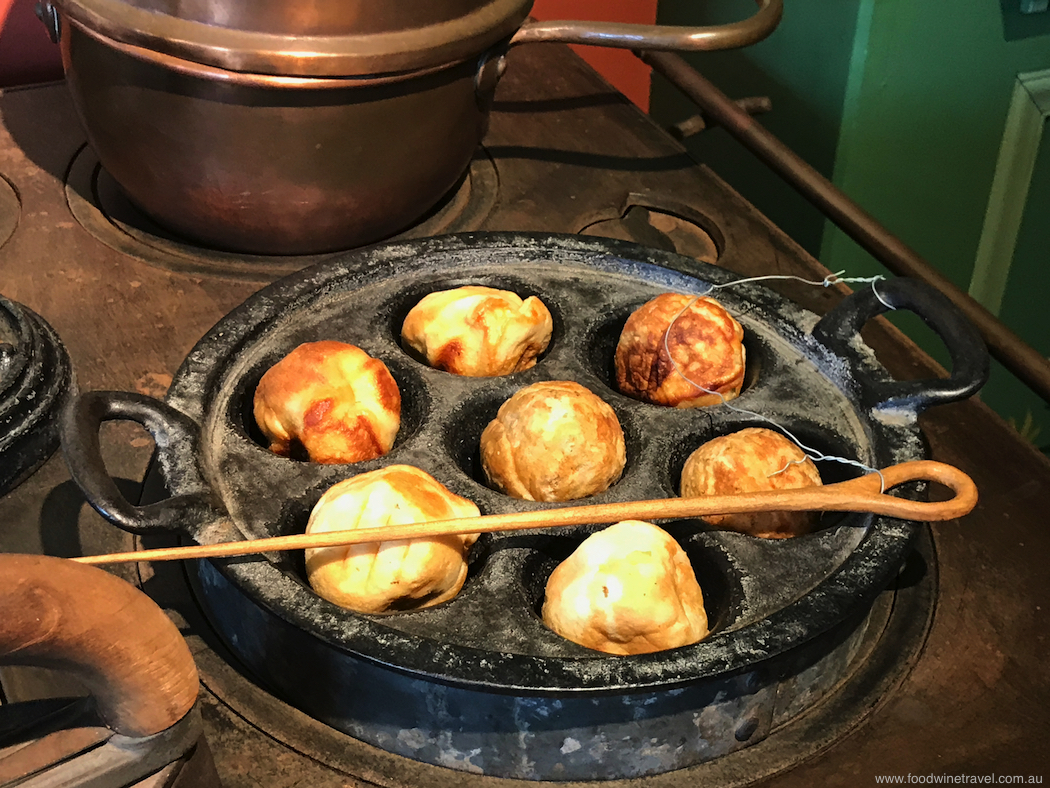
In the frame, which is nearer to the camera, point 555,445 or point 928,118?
point 555,445

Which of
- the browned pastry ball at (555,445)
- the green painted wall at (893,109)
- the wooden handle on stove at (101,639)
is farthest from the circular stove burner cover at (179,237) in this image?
the wooden handle on stove at (101,639)

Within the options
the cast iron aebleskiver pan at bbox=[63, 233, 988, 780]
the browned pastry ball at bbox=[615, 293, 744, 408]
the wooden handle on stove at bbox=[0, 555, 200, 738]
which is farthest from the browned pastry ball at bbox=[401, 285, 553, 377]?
the wooden handle on stove at bbox=[0, 555, 200, 738]

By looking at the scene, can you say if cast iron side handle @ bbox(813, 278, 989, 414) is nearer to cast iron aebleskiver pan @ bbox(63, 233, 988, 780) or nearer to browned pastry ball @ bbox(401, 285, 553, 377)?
cast iron aebleskiver pan @ bbox(63, 233, 988, 780)

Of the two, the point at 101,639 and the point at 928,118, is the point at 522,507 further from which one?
the point at 928,118

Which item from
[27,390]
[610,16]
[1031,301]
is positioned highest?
[610,16]

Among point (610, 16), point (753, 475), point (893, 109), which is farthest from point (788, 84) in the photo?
point (753, 475)

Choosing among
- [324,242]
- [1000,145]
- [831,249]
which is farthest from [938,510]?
[1000,145]
